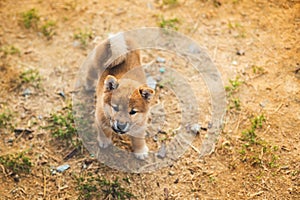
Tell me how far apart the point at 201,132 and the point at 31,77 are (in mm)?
2778

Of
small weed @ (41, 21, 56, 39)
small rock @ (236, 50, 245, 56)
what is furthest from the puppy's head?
small weed @ (41, 21, 56, 39)

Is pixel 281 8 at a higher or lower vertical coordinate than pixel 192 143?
higher

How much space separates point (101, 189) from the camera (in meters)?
4.59

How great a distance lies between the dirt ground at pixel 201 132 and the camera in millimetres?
4629

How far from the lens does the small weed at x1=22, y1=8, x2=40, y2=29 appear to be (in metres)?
6.45

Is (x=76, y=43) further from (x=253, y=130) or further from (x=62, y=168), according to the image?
(x=253, y=130)

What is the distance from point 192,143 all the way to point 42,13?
12.1 feet

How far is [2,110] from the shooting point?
541cm

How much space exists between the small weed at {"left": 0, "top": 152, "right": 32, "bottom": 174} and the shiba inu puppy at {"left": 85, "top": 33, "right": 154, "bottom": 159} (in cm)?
100

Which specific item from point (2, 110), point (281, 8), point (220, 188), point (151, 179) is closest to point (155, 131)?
point (151, 179)

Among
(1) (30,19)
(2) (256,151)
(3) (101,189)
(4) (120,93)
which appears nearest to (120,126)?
(4) (120,93)

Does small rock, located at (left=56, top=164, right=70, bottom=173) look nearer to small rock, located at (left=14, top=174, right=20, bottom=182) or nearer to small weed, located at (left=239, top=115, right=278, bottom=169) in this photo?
small rock, located at (left=14, top=174, right=20, bottom=182)

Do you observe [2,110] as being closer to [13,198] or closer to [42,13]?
[13,198]

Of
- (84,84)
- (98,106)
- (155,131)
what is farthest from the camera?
(84,84)
